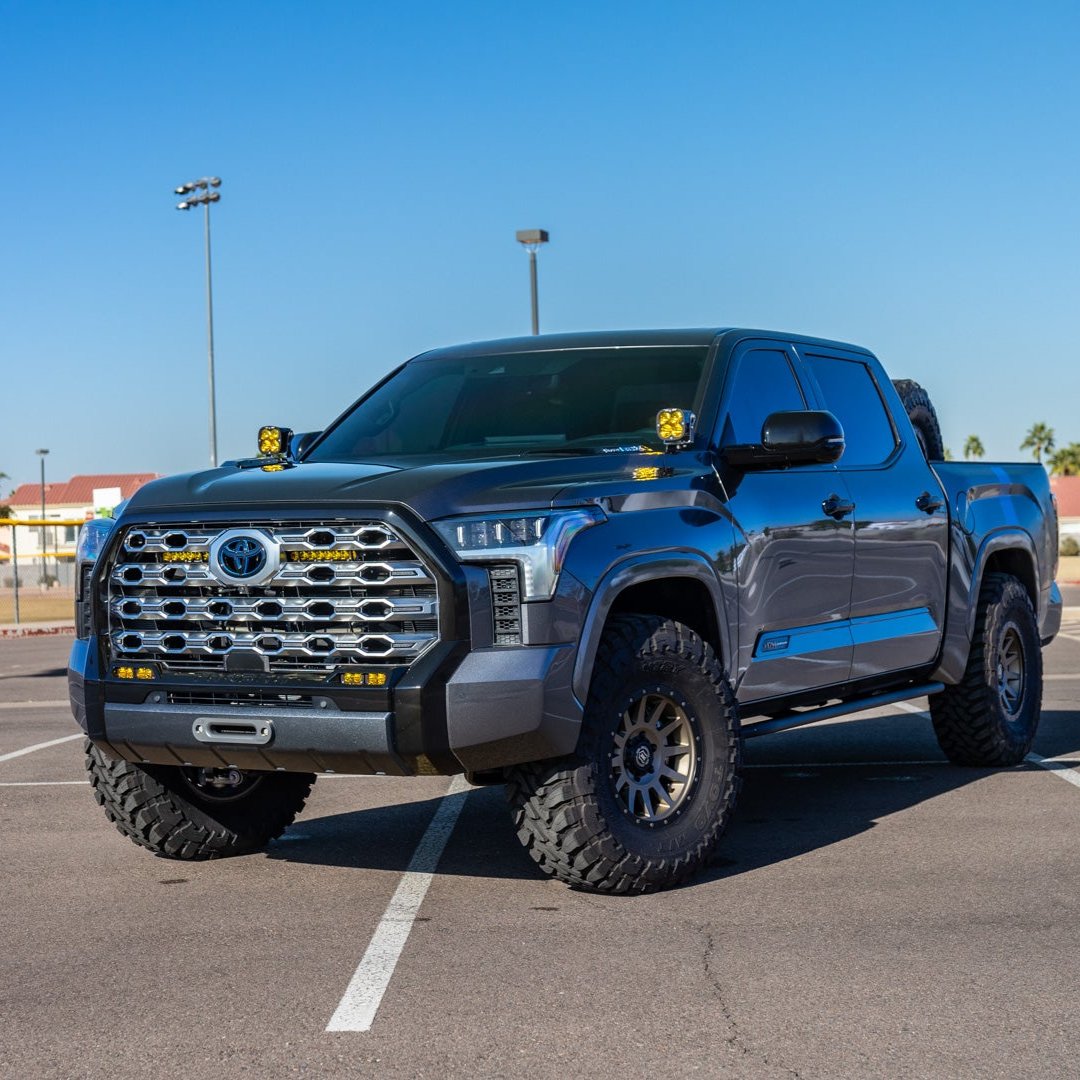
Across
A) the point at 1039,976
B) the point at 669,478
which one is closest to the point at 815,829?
the point at 669,478

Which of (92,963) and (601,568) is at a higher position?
(601,568)

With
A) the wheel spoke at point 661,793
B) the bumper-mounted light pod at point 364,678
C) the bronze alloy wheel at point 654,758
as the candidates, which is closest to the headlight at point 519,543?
the bumper-mounted light pod at point 364,678

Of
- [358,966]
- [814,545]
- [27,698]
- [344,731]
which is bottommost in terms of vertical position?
[27,698]

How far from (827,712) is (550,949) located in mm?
2617

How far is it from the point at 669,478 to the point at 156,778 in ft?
8.00

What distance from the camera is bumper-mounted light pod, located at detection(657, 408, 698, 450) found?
6.75 m

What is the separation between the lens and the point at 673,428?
676cm

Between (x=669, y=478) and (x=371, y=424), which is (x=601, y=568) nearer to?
(x=669, y=478)

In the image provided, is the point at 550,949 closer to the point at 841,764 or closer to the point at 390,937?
the point at 390,937

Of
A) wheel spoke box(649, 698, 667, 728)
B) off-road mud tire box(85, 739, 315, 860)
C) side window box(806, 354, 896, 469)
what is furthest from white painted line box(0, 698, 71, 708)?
wheel spoke box(649, 698, 667, 728)

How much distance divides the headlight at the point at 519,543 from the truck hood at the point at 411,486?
0.18 ft

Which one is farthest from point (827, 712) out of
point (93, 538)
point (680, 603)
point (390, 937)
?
point (93, 538)

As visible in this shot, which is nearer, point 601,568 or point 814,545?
point 601,568

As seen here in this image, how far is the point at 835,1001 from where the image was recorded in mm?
4781
